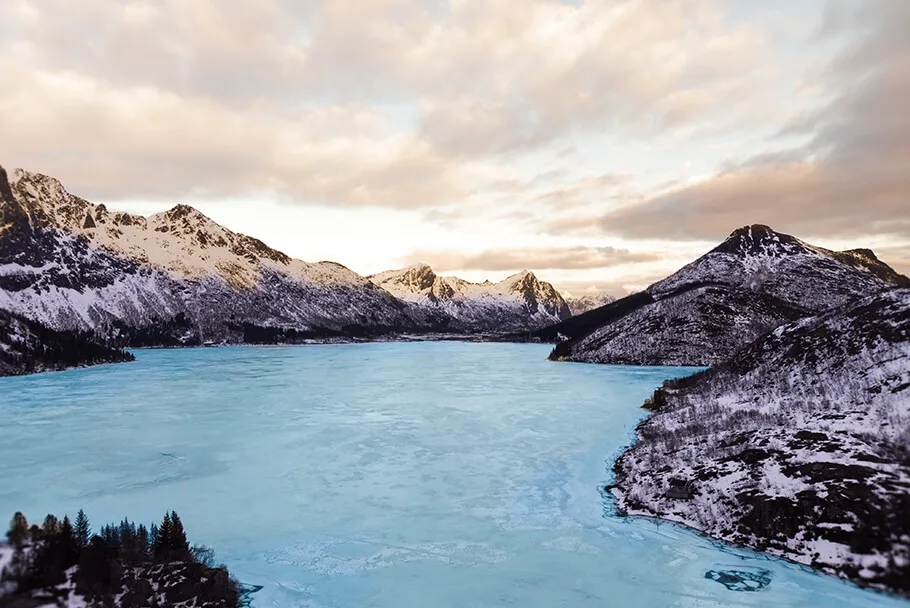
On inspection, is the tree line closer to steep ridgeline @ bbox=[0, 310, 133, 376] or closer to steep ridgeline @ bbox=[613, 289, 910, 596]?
steep ridgeline @ bbox=[613, 289, 910, 596]

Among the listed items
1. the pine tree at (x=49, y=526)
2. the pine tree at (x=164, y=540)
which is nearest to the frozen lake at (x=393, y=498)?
the pine tree at (x=164, y=540)

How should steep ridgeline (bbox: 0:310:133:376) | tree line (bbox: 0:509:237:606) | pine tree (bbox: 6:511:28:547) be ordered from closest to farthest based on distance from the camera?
pine tree (bbox: 6:511:28:547), tree line (bbox: 0:509:237:606), steep ridgeline (bbox: 0:310:133:376)

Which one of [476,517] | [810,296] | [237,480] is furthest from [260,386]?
[810,296]

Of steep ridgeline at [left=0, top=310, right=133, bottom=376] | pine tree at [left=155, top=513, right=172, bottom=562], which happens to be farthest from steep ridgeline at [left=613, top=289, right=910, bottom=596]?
steep ridgeline at [left=0, top=310, right=133, bottom=376]

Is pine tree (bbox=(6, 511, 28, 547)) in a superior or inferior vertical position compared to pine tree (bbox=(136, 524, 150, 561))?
superior

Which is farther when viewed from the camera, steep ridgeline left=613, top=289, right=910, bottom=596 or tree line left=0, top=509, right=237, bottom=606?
steep ridgeline left=613, top=289, right=910, bottom=596

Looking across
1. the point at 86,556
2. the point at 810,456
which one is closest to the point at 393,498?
the point at 86,556

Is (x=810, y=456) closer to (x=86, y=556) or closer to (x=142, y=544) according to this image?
(x=86, y=556)
